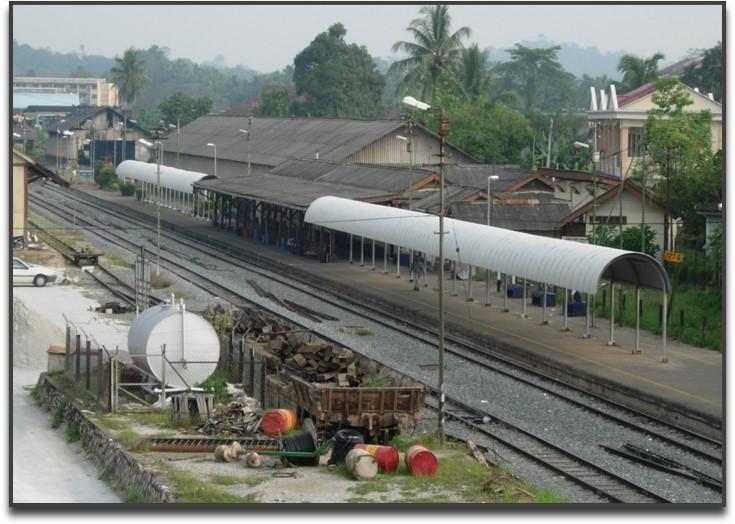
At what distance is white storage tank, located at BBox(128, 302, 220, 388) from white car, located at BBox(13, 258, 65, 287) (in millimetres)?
20957

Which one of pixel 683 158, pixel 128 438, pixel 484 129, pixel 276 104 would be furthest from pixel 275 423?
pixel 276 104

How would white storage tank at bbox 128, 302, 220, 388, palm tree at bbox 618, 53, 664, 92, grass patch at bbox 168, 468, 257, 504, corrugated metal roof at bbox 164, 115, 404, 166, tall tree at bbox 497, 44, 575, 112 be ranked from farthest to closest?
tall tree at bbox 497, 44, 575, 112 → palm tree at bbox 618, 53, 664, 92 → corrugated metal roof at bbox 164, 115, 404, 166 → white storage tank at bbox 128, 302, 220, 388 → grass patch at bbox 168, 468, 257, 504

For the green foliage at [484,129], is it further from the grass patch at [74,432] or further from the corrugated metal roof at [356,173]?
the grass patch at [74,432]

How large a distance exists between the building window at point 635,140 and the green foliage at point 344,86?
188 feet

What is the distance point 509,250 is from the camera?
4316 cm

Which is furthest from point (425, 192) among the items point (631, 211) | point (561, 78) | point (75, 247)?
point (561, 78)

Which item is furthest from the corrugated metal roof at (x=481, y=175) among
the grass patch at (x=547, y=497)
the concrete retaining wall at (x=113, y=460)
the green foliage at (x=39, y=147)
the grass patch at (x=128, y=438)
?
the green foliage at (x=39, y=147)

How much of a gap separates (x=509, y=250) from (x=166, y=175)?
50931 mm

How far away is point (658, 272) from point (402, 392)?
12.5 meters

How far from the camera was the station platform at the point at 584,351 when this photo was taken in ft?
105

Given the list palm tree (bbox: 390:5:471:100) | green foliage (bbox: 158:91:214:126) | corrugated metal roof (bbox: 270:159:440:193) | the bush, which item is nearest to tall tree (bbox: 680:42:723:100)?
palm tree (bbox: 390:5:471:100)

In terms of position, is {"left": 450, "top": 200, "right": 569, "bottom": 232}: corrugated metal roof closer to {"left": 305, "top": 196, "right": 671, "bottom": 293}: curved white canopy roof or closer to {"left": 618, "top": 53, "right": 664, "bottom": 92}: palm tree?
{"left": 305, "top": 196, "right": 671, "bottom": 293}: curved white canopy roof

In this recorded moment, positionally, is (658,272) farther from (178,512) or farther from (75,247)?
(75,247)

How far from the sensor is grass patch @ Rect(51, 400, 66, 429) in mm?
30656
